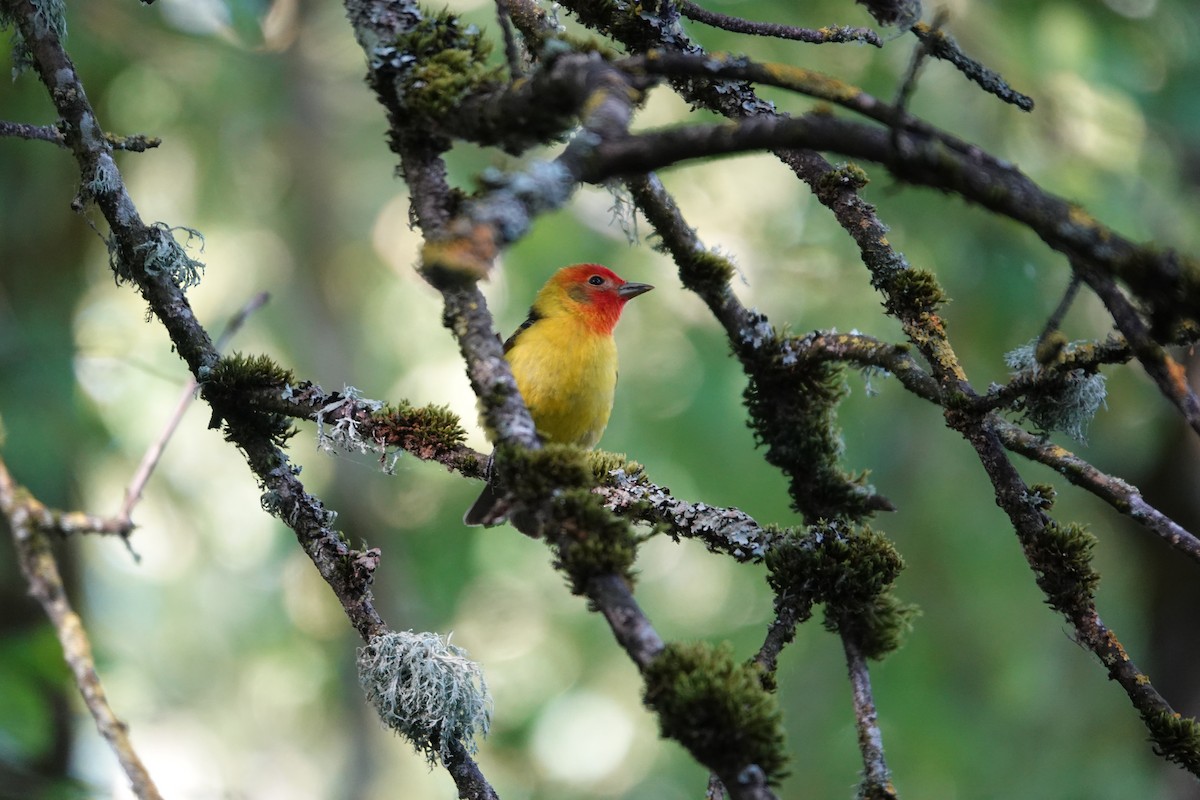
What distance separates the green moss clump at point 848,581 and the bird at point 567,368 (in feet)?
7.32

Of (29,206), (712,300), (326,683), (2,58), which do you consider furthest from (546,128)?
(326,683)

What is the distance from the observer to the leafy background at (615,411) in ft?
22.6

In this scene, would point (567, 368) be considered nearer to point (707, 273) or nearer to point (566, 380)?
point (566, 380)

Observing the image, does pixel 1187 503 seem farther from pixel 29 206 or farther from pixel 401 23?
pixel 29 206

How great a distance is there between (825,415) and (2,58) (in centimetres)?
459

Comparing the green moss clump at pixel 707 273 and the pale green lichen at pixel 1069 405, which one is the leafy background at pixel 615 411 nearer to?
the green moss clump at pixel 707 273

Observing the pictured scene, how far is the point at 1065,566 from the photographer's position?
2.32 metres

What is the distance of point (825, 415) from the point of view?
8.76ft

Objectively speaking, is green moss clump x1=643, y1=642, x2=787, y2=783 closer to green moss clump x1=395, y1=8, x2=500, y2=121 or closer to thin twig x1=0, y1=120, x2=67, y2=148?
green moss clump x1=395, y1=8, x2=500, y2=121

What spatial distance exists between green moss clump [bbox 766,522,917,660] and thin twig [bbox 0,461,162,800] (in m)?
1.40

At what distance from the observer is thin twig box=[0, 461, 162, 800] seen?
146cm

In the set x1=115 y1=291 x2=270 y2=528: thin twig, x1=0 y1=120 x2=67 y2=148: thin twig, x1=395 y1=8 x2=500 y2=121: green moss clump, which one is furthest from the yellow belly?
x1=395 y1=8 x2=500 y2=121: green moss clump

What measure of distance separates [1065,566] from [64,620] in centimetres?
193

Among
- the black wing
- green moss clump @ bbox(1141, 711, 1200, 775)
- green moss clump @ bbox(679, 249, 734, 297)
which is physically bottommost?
green moss clump @ bbox(1141, 711, 1200, 775)
